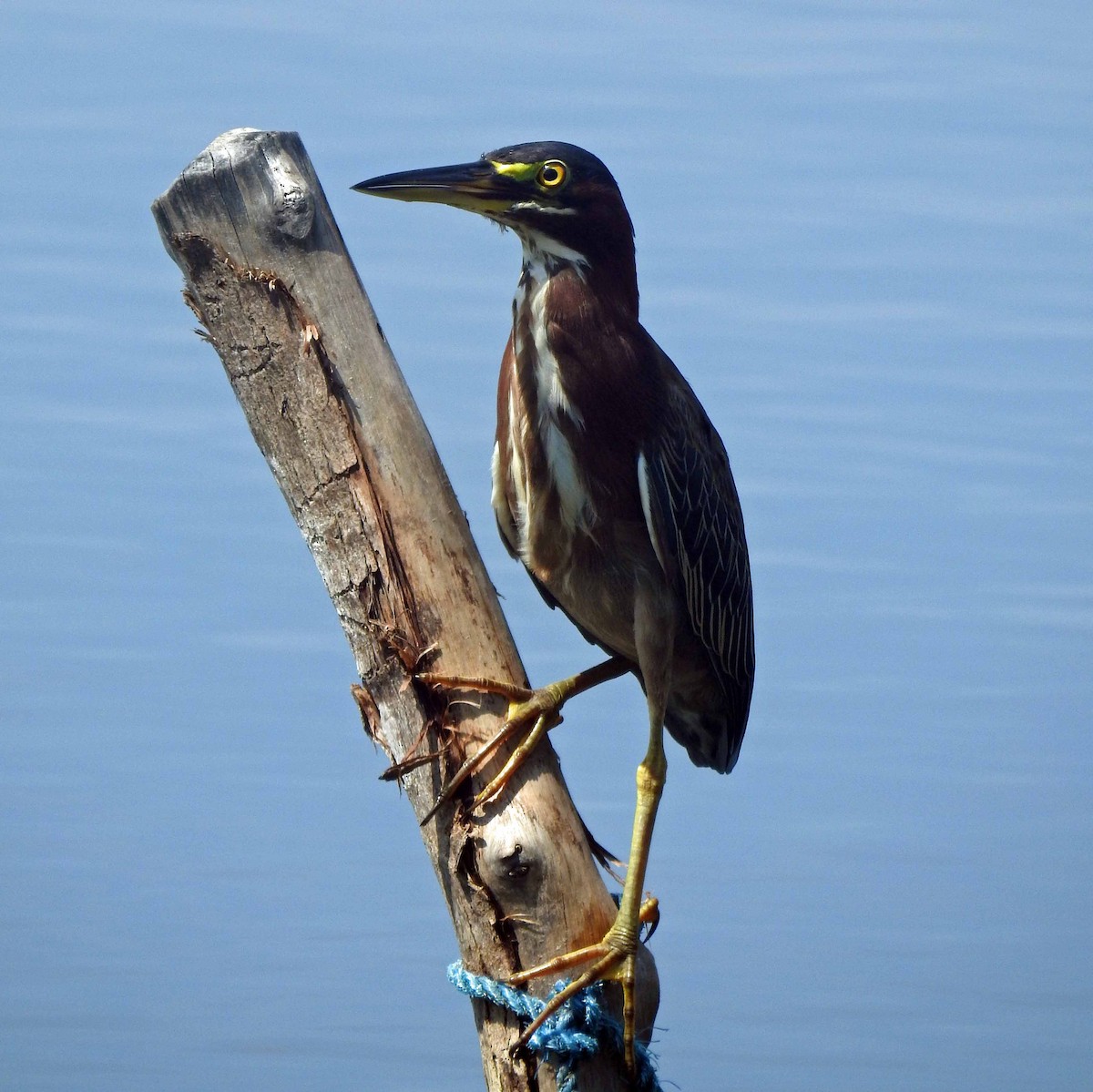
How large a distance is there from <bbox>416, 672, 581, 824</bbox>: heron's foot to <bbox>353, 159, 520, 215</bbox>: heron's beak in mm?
732

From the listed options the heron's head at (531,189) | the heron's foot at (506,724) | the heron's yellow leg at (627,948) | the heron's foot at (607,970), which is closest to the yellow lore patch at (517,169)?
the heron's head at (531,189)

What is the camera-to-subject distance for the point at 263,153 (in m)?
1.74

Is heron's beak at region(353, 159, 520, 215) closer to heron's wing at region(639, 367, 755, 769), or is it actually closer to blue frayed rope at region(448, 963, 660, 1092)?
heron's wing at region(639, 367, 755, 769)

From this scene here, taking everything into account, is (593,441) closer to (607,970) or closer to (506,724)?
(506,724)

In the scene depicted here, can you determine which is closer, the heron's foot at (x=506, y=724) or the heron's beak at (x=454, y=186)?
the heron's foot at (x=506, y=724)

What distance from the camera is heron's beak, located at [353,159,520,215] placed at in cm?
197

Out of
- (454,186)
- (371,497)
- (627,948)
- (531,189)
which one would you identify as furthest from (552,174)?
(627,948)

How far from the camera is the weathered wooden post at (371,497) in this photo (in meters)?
1.75

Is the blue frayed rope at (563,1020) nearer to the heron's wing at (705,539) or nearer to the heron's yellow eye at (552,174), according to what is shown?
the heron's wing at (705,539)

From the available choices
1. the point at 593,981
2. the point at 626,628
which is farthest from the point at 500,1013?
the point at 626,628

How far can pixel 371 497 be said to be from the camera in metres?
1.76

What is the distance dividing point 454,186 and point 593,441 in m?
0.44

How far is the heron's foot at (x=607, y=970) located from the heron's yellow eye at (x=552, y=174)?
42.9 inches

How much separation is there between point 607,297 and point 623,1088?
117 cm
